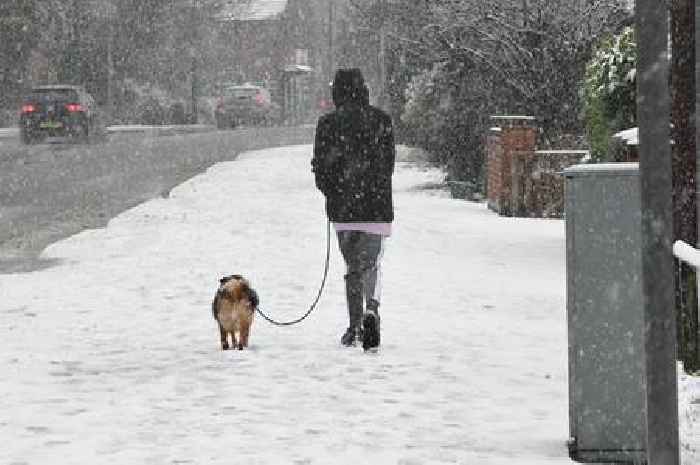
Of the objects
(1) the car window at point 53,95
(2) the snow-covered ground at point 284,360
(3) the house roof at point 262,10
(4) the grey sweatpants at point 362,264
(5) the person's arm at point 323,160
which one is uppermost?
(3) the house roof at point 262,10

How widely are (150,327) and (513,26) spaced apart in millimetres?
12514

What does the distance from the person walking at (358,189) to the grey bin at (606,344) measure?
2827 millimetres

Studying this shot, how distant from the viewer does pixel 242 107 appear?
55.2 metres

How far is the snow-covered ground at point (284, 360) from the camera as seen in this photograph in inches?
241

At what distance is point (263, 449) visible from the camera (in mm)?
5957

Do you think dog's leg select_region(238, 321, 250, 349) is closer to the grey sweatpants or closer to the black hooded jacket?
the grey sweatpants

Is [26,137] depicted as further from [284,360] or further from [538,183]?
[284,360]

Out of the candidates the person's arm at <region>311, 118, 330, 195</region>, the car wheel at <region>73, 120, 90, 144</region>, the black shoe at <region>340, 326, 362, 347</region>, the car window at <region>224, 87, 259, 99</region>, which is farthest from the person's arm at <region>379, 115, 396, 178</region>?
the car window at <region>224, 87, 259, 99</region>

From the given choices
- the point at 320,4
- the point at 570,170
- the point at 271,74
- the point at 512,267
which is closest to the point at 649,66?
the point at 570,170

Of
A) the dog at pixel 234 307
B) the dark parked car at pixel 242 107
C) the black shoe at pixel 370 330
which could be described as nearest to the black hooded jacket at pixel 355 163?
the black shoe at pixel 370 330

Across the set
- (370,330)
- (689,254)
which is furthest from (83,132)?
(689,254)

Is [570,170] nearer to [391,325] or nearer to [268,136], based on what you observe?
[391,325]

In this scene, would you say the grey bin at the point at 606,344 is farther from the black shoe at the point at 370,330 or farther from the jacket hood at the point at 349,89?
the jacket hood at the point at 349,89

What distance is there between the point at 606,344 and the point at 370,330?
9.39ft
